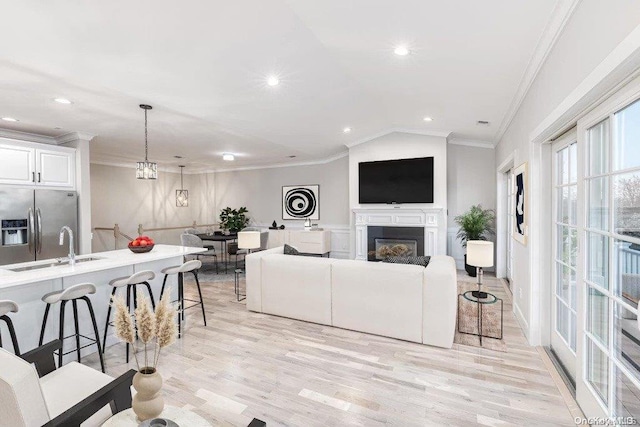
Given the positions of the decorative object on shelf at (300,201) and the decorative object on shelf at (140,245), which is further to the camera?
the decorative object on shelf at (300,201)

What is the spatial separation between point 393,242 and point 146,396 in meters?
5.92

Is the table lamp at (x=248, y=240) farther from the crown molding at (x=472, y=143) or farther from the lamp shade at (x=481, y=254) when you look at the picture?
the crown molding at (x=472, y=143)

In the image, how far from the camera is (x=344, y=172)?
809 centimetres

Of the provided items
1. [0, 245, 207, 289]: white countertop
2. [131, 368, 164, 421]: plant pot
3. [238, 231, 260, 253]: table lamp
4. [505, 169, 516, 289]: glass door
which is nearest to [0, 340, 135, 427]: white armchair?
[131, 368, 164, 421]: plant pot

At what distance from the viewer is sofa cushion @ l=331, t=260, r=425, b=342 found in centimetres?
318

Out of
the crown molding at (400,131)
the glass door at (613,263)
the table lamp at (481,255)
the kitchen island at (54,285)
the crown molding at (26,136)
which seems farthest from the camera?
the crown molding at (400,131)

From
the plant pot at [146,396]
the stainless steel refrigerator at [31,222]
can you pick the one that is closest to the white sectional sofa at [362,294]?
the plant pot at [146,396]

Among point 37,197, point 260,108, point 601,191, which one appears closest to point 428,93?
point 260,108

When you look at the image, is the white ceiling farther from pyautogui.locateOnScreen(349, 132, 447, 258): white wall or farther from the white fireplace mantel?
the white fireplace mantel

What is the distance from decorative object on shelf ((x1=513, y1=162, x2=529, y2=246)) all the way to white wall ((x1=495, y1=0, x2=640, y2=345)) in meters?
0.12

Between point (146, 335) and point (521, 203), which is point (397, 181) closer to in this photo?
point (521, 203)

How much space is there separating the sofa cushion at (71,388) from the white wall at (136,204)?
265 inches

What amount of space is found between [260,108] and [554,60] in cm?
336

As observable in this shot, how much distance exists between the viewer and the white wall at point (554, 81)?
1.43 metres
